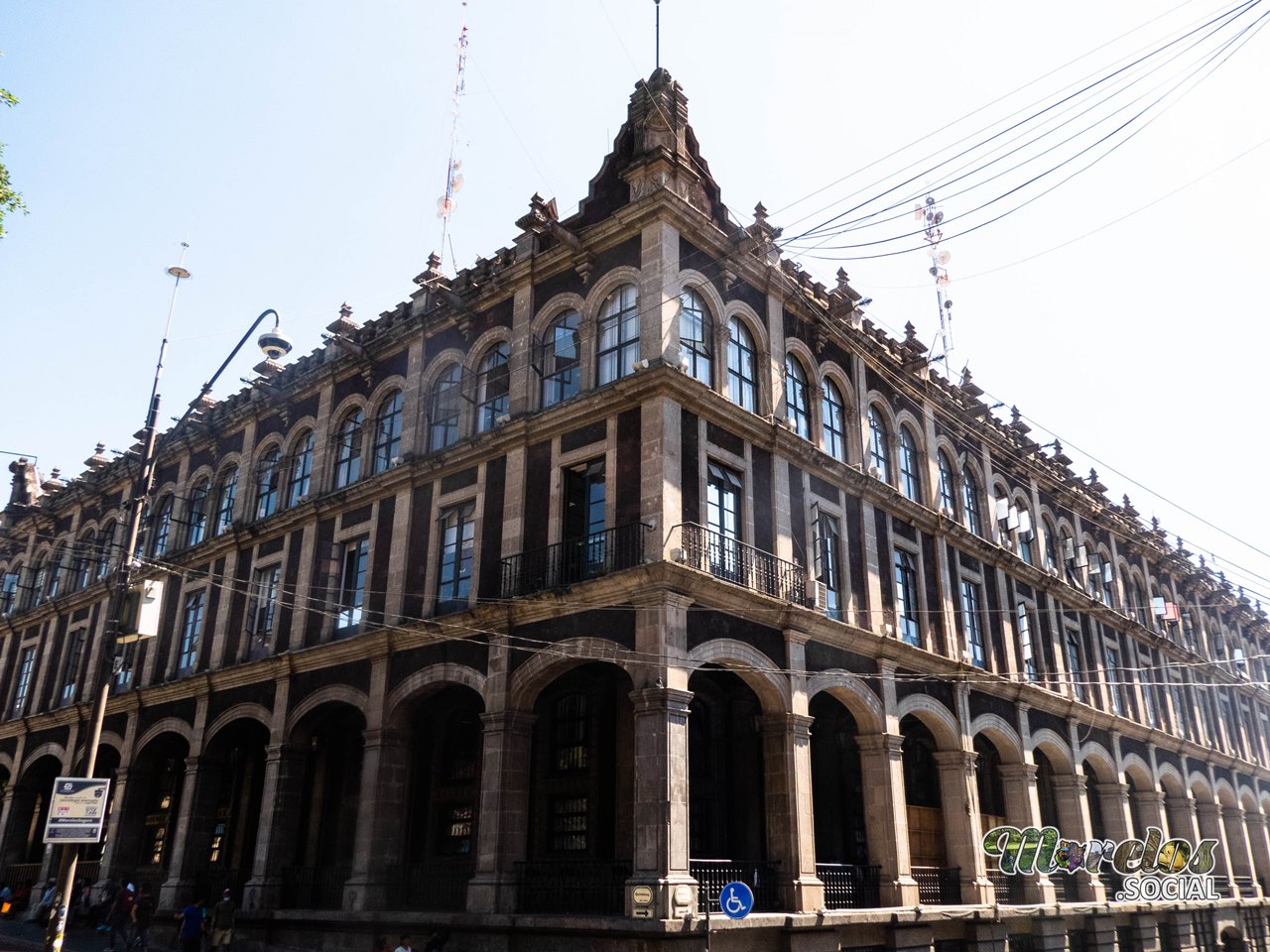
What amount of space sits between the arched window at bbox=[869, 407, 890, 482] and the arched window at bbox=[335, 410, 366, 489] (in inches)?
566

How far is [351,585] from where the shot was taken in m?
28.0

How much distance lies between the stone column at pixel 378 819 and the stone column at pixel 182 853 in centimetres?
793

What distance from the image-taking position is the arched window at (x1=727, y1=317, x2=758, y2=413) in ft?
78.6

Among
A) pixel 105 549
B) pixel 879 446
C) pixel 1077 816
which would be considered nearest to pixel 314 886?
pixel 879 446

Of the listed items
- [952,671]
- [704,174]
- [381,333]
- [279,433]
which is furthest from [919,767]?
[279,433]

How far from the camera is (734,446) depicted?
23094 mm

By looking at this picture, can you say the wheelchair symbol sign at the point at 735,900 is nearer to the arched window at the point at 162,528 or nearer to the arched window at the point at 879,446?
the arched window at the point at 879,446

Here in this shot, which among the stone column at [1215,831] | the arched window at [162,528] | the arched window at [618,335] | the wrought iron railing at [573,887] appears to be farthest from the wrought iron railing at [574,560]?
the stone column at [1215,831]

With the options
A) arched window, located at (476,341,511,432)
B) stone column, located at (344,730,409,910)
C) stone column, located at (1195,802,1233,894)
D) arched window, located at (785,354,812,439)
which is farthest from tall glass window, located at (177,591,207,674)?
stone column, located at (1195,802,1233,894)

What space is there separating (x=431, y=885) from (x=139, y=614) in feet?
34.5

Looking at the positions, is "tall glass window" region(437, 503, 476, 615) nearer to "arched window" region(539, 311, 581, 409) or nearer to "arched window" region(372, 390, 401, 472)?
"arched window" region(539, 311, 581, 409)

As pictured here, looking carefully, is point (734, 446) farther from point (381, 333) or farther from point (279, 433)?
point (279, 433)

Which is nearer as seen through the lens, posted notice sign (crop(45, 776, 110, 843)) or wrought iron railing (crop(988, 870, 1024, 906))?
posted notice sign (crop(45, 776, 110, 843))

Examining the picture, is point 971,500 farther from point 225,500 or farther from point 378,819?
point 225,500
